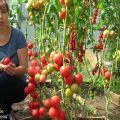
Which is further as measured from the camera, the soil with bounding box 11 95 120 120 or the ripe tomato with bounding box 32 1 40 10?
the soil with bounding box 11 95 120 120

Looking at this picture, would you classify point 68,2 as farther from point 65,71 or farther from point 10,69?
point 10,69

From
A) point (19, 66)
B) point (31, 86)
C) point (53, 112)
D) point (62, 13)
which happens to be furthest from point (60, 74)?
point (19, 66)

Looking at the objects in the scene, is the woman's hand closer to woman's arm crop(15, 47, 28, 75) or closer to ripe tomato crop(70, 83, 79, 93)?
woman's arm crop(15, 47, 28, 75)

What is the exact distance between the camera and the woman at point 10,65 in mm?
2410

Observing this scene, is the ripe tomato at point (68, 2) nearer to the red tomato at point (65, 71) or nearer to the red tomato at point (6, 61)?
the red tomato at point (65, 71)

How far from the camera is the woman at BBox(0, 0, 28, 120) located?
7.91 ft

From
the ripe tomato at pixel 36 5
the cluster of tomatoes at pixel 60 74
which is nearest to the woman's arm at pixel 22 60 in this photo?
the cluster of tomatoes at pixel 60 74

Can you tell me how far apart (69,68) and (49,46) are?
79cm

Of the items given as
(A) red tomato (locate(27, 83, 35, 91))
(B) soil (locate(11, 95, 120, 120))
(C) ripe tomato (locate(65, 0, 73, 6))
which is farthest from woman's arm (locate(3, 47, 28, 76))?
(C) ripe tomato (locate(65, 0, 73, 6))

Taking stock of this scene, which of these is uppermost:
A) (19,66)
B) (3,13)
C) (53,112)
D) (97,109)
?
(3,13)

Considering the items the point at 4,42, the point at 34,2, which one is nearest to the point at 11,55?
the point at 4,42

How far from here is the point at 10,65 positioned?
7.71 feet

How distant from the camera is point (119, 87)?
3.94m

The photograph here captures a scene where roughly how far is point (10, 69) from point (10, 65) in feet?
0.09
